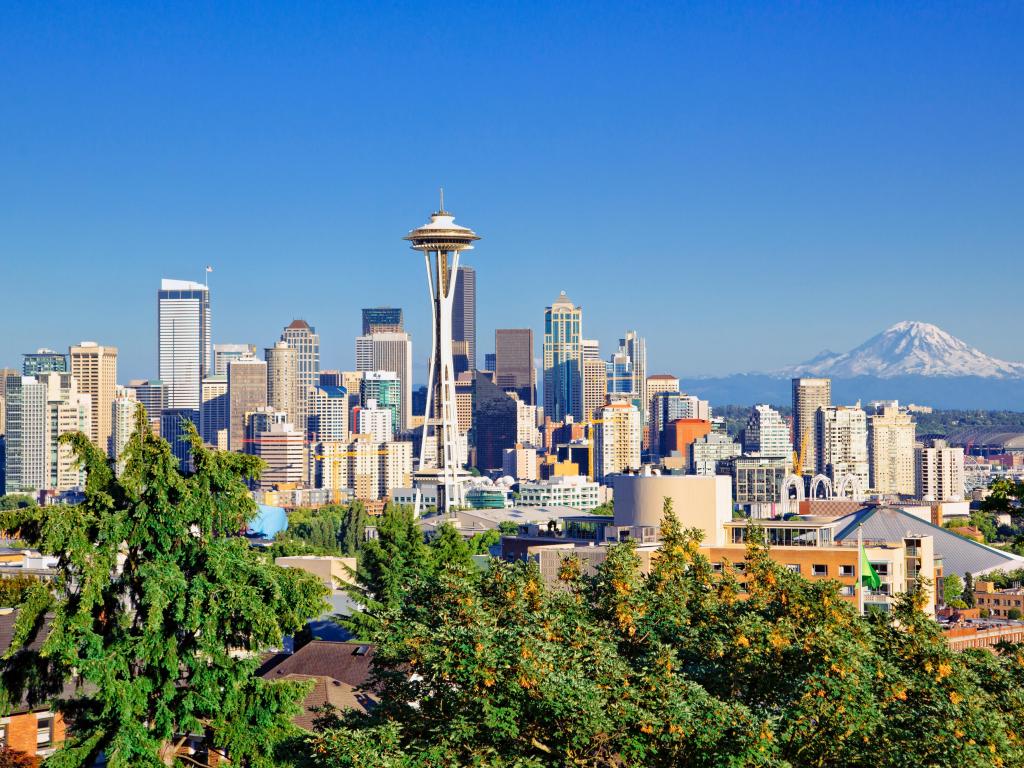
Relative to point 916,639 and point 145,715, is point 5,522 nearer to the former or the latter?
point 145,715

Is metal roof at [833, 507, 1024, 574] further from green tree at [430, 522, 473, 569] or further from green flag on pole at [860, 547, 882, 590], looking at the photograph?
green tree at [430, 522, 473, 569]

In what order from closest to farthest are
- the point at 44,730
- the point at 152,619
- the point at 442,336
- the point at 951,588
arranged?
the point at 152,619
the point at 44,730
the point at 951,588
the point at 442,336

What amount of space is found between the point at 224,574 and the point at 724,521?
1458 inches

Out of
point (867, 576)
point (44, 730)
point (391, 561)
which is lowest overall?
point (44, 730)

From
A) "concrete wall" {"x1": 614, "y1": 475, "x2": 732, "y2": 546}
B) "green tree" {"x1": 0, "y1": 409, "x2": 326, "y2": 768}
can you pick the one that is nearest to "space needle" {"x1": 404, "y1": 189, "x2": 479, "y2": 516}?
"concrete wall" {"x1": 614, "y1": 475, "x2": 732, "y2": 546}

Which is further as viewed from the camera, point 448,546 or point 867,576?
point 867,576

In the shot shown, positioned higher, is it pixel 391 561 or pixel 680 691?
pixel 391 561

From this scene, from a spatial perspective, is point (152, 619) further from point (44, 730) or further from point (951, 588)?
point (951, 588)

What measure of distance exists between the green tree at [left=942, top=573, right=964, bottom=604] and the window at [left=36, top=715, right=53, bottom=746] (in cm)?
7776

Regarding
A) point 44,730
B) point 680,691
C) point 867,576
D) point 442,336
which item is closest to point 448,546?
point 867,576

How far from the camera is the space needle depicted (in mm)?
159000

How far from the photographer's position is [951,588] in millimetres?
108312

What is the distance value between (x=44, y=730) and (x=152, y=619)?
1439 cm

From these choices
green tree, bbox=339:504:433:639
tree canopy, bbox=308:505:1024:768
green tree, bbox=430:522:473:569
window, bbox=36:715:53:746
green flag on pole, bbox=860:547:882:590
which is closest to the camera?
tree canopy, bbox=308:505:1024:768
